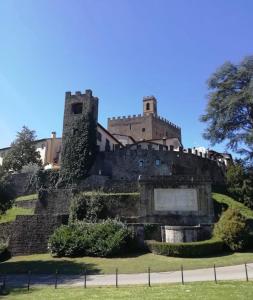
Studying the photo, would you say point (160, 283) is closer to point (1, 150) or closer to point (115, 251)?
point (115, 251)

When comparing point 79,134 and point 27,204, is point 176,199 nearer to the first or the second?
point 27,204

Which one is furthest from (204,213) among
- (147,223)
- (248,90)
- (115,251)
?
(248,90)

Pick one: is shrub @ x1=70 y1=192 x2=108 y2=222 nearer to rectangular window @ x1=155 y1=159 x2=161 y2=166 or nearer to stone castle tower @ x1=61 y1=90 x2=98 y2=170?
rectangular window @ x1=155 y1=159 x2=161 y2=166

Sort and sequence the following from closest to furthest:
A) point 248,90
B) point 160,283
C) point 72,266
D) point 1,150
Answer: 1. point 160,283
2. point 72,266
3. point 248,90
4. point 1,150

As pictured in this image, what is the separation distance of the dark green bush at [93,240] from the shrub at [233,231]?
689cm

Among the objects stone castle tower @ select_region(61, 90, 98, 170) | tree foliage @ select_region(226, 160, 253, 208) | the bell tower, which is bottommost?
tree foliage @ select_region(226, 160, 253, 208)

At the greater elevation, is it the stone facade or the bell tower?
the bell tower

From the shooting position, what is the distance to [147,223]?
29.9 m

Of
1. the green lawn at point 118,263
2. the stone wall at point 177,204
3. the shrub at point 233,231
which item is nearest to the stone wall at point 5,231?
the green lawn at point 118,263

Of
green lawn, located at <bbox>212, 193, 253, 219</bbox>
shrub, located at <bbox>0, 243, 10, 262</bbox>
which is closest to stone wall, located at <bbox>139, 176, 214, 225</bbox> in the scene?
green lawn, located at <bbox>212, 193, 253, 219</bbox>

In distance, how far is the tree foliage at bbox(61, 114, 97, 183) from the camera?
47.6 metres

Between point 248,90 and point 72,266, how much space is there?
86.2 feet

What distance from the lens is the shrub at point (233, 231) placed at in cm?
2606

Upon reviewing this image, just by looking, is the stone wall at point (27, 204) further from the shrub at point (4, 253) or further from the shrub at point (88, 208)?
the shrub at point (4, 253)
